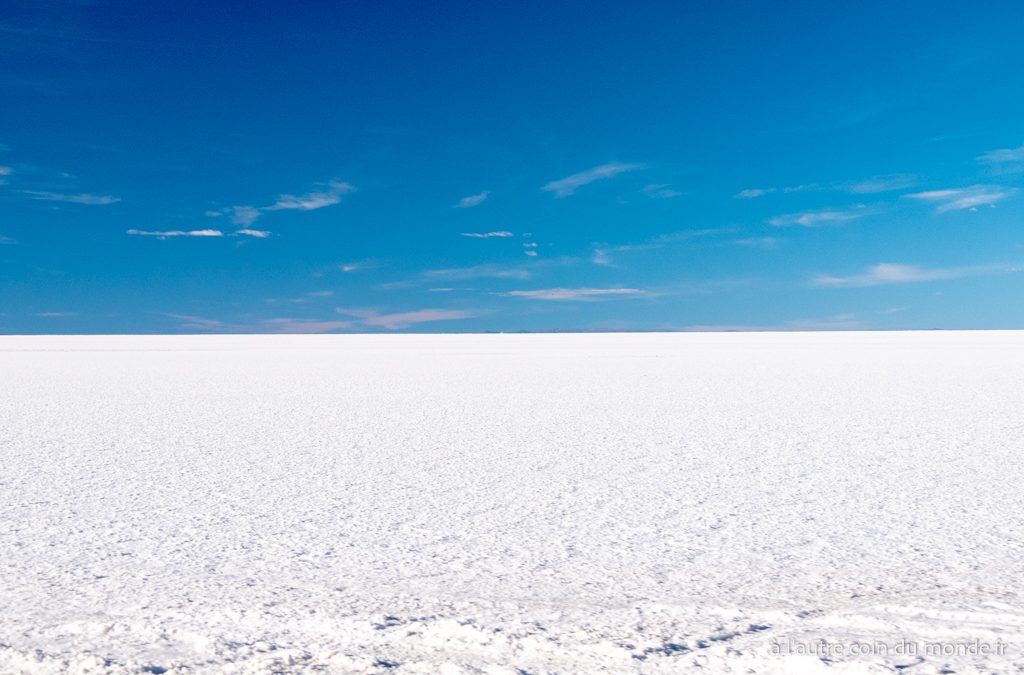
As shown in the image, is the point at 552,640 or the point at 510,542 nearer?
the point at 552,640

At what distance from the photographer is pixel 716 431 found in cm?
607

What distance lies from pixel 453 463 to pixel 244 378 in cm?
786

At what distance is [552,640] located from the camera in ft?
7.11

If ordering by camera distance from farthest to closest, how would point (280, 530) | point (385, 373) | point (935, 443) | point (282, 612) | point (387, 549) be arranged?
point (385, 373) → point (935, 443) → point (280, 530) → point (387, 549) → point (282, 612)

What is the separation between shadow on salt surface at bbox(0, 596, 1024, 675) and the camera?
2.02 meters

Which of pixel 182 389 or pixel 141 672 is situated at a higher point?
pixel 182 389

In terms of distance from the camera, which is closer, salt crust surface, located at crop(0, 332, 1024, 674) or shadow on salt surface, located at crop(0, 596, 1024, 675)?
shadow on salt surface, located at crop(0, 596, 1024, 675)

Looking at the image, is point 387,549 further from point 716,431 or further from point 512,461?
point 716,431

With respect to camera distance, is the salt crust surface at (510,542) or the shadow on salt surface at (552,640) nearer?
the shadow on salt surface at (552,640)

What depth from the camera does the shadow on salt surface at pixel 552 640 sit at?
202 centimetres

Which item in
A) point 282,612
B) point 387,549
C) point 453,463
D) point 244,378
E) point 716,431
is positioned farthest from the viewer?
point 244,378

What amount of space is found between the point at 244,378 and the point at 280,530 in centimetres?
903

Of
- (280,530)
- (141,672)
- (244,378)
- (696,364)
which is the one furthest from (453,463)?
(696,364)

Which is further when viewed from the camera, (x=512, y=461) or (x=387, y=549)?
(x=512, y=461)
